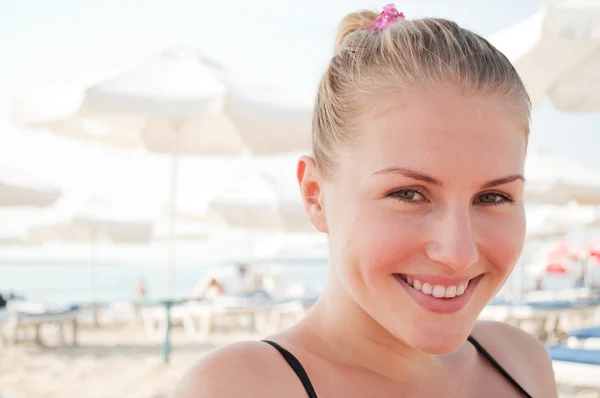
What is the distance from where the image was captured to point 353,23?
4.28 ft

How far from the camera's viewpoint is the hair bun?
1283mm

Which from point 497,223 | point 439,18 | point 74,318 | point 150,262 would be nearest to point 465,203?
point 497,223

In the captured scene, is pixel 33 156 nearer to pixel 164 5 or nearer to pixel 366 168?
pixel 164 5

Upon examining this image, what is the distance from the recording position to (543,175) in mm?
9414

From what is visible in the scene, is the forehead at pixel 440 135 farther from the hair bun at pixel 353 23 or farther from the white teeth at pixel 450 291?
the hair bun at pixel 353 23

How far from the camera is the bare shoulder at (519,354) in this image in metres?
1.33

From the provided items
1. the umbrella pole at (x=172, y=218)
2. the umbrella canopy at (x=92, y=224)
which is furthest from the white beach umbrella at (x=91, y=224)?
the umbrella pole at (x=172, y=218)

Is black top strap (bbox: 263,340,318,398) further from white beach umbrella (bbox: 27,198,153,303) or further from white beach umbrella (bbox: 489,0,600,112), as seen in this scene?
white beach umbrella (bbox: 27,198,153,303)

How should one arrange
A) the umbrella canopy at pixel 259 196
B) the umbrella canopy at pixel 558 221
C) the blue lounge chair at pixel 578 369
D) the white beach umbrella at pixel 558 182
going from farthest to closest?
the umbrella canopy at pixel 558 221
the umbrella canopy at pixel 259 196
the white beach umbrella at pixel 558 182
the blue lounge chair at pixel 578 369

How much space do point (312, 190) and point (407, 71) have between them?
29 cm

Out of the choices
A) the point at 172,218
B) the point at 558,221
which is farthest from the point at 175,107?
the point at 558,221

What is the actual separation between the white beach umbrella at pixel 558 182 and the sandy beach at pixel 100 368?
15.2ft

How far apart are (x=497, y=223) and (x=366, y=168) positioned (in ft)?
0.74

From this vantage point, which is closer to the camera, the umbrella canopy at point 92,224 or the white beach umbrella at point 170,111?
the white beach umbrella at point 170,111
